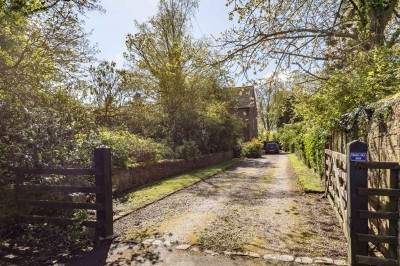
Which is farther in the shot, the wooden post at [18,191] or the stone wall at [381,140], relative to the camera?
the wooden post at [18,191]

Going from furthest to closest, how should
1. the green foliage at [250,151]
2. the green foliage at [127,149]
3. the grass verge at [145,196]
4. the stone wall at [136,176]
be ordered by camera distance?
the green foliage at [250,151] < the green foliage at [127,149] < the grass verge at [145,196] < the stone wall at [136,176]

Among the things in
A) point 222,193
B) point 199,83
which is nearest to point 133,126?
point 199,83

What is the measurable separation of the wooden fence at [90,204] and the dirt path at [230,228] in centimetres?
52

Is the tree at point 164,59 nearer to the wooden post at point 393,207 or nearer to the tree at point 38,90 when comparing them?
the tree at point 38,90

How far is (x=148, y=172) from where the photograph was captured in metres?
12.8

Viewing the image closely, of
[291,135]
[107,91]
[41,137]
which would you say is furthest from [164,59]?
[291,135]

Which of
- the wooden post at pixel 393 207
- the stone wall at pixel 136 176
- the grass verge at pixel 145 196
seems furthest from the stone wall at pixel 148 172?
the wooden post at pixel 393 207

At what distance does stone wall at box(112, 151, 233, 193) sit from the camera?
34.3ft

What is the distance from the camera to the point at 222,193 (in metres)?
10.2

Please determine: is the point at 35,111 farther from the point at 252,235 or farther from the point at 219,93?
the point at 219,93

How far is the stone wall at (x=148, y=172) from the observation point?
34.3 feet

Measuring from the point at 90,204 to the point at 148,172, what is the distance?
7.27m

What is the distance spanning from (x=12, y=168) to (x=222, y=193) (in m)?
6.39

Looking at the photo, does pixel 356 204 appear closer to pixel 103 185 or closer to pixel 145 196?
pixel 103 185
